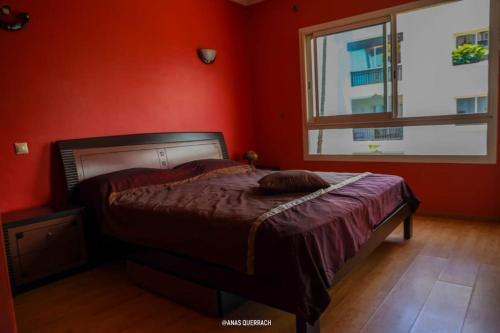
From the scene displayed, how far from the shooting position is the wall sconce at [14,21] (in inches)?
103

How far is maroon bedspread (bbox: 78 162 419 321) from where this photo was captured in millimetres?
1591

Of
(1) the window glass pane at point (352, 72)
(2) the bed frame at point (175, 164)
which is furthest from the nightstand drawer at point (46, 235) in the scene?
(1) the window glass pane at point (352, 72)

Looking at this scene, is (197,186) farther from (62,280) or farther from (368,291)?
(368,291)

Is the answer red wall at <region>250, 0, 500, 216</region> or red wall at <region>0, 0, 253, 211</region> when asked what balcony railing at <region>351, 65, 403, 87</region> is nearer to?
red wall at <region>250, 0, 500, 216</region>

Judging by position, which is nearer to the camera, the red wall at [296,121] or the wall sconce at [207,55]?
the red wall at [296,121]

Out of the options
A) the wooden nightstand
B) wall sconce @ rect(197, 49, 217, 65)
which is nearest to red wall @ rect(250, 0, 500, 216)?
wall sconce @ rect(197, 49, 217, 65)

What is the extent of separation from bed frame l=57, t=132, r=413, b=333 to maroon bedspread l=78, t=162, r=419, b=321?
0.08 meters

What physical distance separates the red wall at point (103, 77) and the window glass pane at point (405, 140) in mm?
1396

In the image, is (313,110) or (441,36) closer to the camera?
(441,36)

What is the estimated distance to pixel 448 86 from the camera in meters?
3.62

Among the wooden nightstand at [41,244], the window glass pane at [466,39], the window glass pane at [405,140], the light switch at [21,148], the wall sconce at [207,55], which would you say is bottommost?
the wooden nightstand at [41,244]

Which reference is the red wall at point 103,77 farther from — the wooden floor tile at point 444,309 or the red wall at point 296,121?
the wooden floor tile at point 444,309

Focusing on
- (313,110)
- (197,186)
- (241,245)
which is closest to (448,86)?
(313,110)

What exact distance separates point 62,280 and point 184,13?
124 inches
